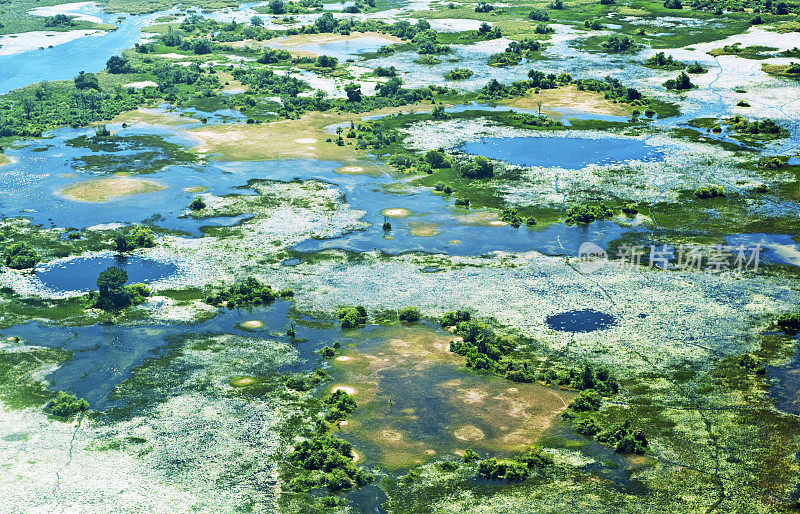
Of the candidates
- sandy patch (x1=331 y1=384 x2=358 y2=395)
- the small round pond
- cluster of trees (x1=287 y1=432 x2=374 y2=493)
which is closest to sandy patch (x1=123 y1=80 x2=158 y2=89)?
sandy patch (x1=331 y1=384 x2=358 y2=395)

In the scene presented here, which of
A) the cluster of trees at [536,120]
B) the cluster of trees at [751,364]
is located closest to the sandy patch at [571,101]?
the cluster of trees at [536,120]

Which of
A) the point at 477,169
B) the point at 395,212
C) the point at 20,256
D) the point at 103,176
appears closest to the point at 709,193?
the point at 477,169

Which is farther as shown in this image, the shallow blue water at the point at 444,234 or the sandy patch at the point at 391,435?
the shallow blue water at the point at 444,234

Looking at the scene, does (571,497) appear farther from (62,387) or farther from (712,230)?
(712,230)

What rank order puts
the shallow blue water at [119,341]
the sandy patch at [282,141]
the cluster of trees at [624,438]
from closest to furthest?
the cluster of trees at [624,438] → the shallow blue water at [119,341] → the sandy patch at [282,141]

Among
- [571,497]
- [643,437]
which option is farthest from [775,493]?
[571,497]

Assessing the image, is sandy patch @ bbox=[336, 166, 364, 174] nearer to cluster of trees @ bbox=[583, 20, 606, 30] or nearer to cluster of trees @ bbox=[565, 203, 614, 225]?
cluster of trees @ bbox=[565, 203, 614, 225]

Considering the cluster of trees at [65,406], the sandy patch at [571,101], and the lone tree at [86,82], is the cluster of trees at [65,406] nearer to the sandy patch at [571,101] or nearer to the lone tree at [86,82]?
the sandy patch at [571,101]

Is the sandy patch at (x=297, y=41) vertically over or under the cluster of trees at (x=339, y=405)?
over
